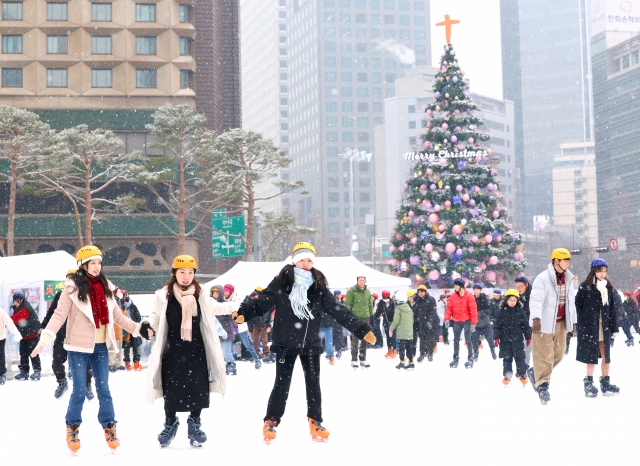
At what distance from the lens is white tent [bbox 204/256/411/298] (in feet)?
86.6

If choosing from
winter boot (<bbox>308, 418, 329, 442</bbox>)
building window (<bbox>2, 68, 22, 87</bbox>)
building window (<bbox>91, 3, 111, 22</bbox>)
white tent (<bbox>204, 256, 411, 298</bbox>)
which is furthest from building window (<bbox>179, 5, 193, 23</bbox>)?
winter boot (<bbox>308, 418, 329, 442</bbox>)

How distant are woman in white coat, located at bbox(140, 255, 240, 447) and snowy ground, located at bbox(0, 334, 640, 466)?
37 centimetres

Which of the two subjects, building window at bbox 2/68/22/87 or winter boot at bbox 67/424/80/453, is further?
building window at bbox 2/68/22/87

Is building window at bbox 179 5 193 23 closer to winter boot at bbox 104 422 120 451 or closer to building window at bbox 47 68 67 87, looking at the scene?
building window at bbox 47 68 67 87

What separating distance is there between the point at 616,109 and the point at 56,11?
9650cm

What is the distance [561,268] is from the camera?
31.3 feet

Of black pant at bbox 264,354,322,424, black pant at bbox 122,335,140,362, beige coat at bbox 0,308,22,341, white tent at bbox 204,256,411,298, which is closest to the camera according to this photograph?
black pant at bbox 264,354,322,424

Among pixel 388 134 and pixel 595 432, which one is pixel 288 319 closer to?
pixel 595 432

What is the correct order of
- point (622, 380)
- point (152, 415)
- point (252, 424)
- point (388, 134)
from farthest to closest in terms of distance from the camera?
1. point (388, 134)
2. point (622, 380)
3. point (152, 415)
4. point (252, 424)

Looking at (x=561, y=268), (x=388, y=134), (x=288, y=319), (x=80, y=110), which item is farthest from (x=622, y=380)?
(x=388, y=134)

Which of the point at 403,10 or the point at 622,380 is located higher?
the point at 403,10

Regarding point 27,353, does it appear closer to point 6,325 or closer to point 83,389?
point 6,325

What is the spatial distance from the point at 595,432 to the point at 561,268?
2.43 metres

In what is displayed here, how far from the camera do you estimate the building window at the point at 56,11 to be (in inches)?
2026
